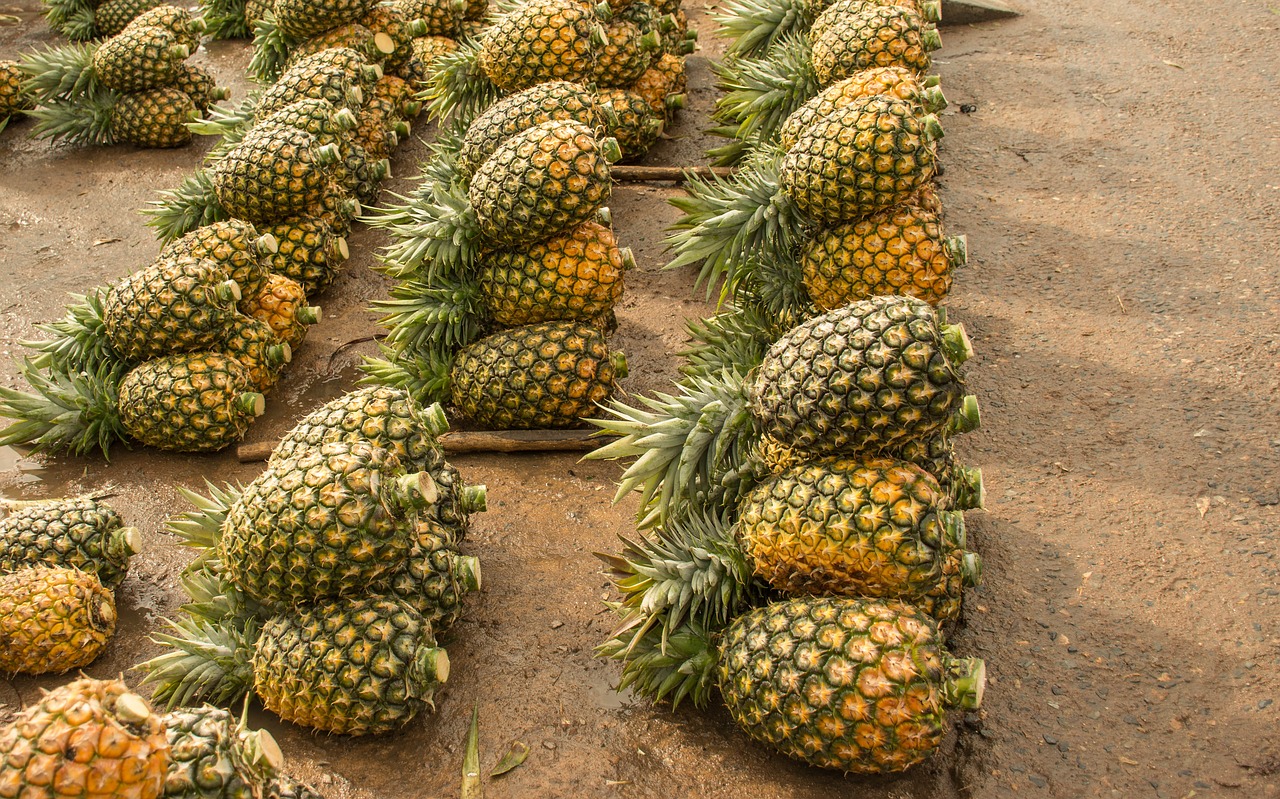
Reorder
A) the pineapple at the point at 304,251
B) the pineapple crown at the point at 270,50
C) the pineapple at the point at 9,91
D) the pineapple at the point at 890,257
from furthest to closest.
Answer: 1. the pineapple at the point at 9,91
2. the pineapple crown at the point at 270,50
3. the pineapple at the point at 304,251
4. the pineapple at the point at 890,257

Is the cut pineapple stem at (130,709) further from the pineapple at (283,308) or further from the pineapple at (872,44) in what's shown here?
the pineapple at (872,44)

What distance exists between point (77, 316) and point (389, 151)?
268cm

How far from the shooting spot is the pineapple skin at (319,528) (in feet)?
11.5

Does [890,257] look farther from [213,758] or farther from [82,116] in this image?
[82,116]

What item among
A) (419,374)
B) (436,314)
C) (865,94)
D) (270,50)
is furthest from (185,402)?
(865,94)

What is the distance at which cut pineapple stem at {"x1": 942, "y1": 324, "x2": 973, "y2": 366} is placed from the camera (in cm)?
364

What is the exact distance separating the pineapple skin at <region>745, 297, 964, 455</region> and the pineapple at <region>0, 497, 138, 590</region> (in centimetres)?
289

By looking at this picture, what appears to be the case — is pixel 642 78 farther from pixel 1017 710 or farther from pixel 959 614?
pixel 1017 710

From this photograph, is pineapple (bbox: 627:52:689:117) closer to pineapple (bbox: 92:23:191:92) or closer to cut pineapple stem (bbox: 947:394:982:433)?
pineapple (bbox: 92:23:191:92)

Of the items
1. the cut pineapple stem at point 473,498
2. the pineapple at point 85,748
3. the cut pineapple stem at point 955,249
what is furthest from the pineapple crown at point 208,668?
the cut pineapple stem at point 955,249

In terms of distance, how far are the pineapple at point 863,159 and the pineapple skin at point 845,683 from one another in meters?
2.07

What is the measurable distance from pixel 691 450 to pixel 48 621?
2587mm

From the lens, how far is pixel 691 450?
3.85m

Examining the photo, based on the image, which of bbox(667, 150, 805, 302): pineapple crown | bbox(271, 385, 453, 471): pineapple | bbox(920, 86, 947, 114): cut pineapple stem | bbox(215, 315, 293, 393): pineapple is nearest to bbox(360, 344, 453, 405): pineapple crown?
bbox(215, 315, 293, 393): pineapple
